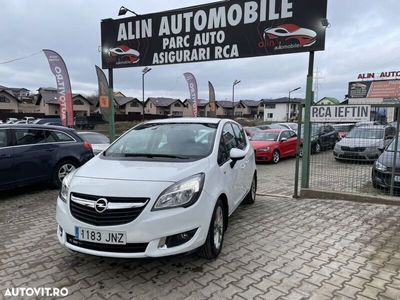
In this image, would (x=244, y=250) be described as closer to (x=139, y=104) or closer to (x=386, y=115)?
(x=386, y=115)

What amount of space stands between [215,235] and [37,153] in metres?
5.00

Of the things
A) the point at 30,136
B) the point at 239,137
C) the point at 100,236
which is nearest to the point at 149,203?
the point at 100,236

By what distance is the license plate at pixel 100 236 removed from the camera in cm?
300

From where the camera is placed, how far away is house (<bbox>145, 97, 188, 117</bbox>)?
82250mm

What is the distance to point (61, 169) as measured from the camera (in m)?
7.43

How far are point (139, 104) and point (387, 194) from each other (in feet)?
252

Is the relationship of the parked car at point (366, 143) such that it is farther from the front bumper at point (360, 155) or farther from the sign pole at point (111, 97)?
the sign pole at point (111, 97)

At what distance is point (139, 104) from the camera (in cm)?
7994

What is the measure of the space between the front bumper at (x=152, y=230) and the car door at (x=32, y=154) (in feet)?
13.2

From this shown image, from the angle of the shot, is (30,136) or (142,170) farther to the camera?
(30,136)

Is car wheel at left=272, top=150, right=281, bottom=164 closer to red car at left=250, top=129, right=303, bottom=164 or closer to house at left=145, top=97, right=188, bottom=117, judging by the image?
red car at left=250, top=129, right=303, bottom=164

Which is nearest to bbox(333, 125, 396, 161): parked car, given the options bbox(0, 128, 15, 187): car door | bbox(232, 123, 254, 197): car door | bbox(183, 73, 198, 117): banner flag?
bbox(232, 123, 254, 197): car door

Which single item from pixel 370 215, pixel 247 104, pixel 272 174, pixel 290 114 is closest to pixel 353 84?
pixel 290 114

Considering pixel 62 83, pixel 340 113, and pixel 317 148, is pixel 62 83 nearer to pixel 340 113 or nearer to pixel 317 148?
pixel 317 148
